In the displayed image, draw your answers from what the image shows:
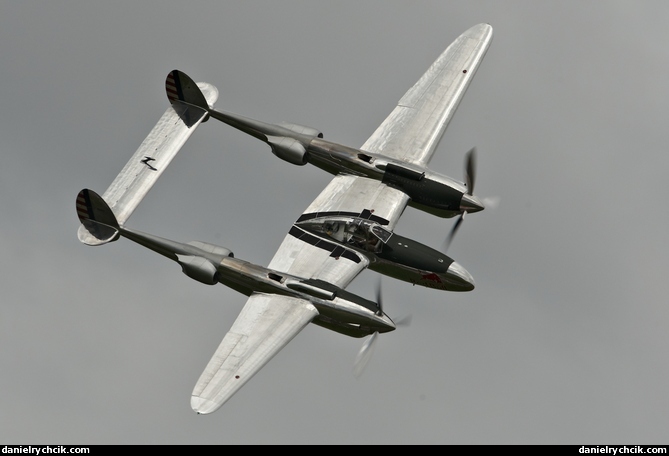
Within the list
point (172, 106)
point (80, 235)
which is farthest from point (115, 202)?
point (172, 106)

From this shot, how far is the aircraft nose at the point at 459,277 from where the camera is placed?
6175 centimetres

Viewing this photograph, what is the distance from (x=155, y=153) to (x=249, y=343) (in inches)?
512

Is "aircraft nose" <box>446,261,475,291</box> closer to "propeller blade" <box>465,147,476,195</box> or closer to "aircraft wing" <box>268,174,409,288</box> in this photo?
"aircraft wing" <box>268,174,409,288</box>

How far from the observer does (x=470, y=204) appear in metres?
64.7

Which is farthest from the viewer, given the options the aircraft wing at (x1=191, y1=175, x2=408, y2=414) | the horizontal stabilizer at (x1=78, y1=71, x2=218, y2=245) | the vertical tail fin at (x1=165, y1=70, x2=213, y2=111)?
the vertical tail fin at (x1=165, y1=70, x2=213, y2=111)

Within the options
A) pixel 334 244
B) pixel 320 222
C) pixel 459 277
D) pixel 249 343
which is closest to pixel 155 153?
pixel 320 222

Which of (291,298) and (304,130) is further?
(304,130)

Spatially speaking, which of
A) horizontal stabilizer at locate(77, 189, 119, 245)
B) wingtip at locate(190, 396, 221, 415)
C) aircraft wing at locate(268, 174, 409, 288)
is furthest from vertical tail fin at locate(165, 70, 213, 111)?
wingtip at locate(190, 396, 221, 415)

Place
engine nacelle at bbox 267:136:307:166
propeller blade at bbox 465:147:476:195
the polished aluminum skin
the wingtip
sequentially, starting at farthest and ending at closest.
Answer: engine nacelle at bbox 267:136:307:166
propeller blade at bbox 465:147:476:195
the polished aluminum skin
the wingtip

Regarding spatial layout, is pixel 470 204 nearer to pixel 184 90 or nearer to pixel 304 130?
pixel 304 130

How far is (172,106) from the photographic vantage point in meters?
68.6

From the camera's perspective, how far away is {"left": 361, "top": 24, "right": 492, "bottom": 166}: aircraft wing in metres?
67.4

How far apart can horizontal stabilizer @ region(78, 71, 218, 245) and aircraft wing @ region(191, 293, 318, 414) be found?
8412 mm

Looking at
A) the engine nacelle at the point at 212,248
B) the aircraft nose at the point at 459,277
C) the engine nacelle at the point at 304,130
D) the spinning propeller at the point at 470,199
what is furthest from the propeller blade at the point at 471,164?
the engine nacelle at the point at 212,248
